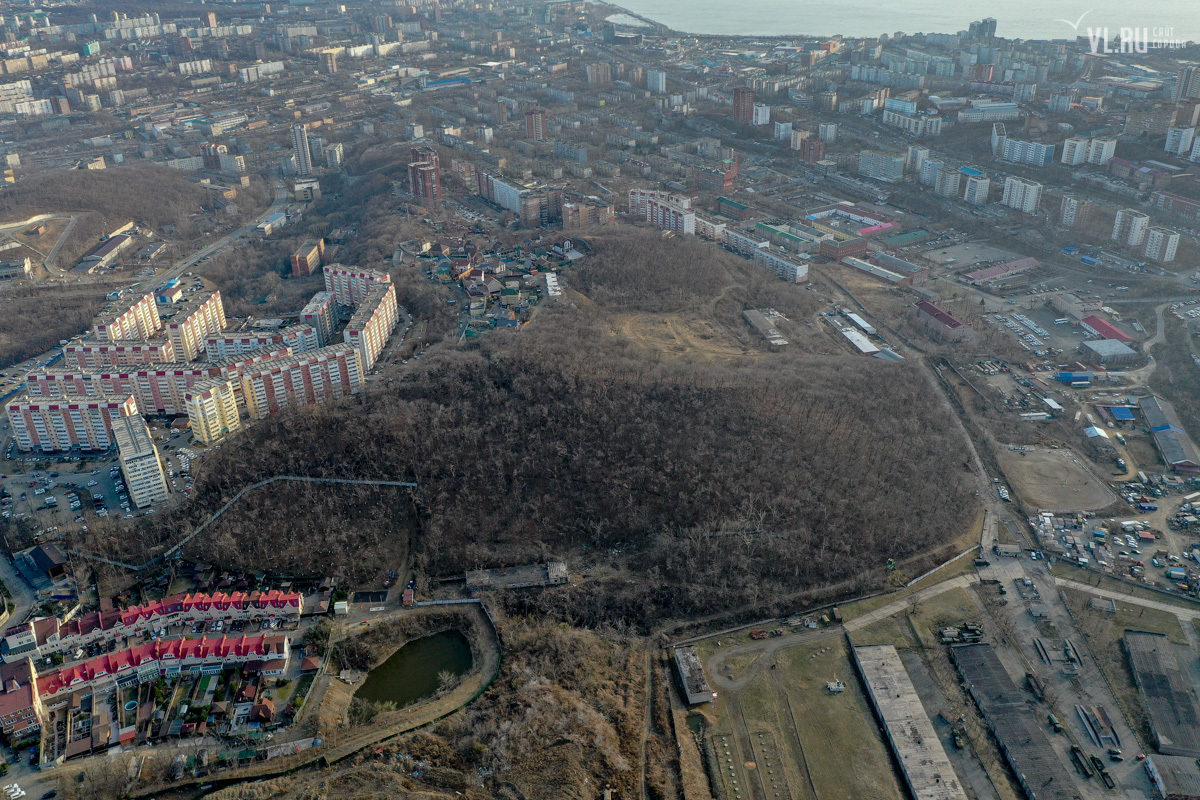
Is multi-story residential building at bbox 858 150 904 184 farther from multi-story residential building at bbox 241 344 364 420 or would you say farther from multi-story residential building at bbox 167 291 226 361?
multi-story residential building at bbox 167 291 226 361

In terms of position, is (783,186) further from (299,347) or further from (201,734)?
(201,734)

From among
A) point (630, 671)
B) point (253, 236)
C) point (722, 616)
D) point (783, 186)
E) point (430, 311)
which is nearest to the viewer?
point (630, 671)

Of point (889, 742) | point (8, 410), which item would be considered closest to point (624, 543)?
point (889, 742)

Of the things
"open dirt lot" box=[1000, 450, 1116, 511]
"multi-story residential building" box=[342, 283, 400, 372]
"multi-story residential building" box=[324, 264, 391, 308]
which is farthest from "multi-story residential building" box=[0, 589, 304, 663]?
"open dirt lot" box=[1000, 450, 1116, 511]

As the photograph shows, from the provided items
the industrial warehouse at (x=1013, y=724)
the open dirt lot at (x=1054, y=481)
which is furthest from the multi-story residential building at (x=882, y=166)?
the industrial warehouse at (x=1013, y=724)

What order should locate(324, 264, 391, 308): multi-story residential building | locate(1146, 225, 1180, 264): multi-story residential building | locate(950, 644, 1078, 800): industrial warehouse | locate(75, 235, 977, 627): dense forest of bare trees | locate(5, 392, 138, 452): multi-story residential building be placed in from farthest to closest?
locate(1146, 225, 1180, 264): multi-story residential building < locate(324, 264, 391, 308): multi-story residential building < locate(5, 392, 138, 452): multi-story residential building < locate(75, 235, 977, 627): dense forest of bare trees < locate(950, 644, 1078, 800): industrial warehouse
